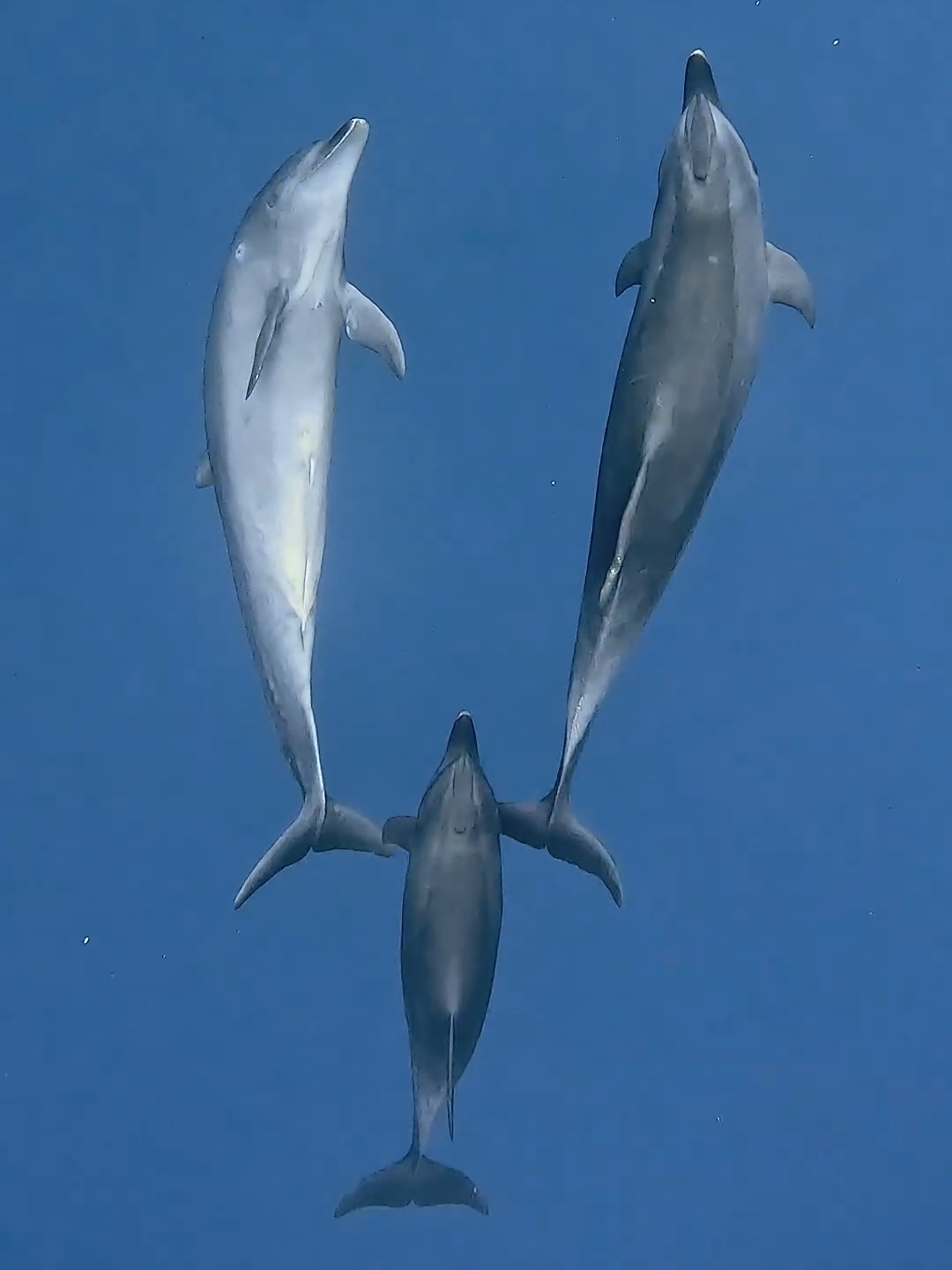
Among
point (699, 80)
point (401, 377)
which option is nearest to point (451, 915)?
point (401, 377)

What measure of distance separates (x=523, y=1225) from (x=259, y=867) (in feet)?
5.00

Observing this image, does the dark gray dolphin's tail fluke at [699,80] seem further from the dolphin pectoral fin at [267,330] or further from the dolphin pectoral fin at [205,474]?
the dolphin pectoral fin at [205,474]

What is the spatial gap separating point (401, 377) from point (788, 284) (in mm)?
1048

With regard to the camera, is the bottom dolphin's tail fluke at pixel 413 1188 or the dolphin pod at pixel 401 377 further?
the bottom dolphin's tail fluke at pixel 413 1188

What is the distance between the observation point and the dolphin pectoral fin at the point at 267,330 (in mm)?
3027

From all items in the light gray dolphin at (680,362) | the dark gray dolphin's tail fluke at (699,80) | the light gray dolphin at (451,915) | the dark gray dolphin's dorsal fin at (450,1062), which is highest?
the dark gray dolphin's tail fluke at (699,80)

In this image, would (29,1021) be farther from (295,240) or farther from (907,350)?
(907,350)

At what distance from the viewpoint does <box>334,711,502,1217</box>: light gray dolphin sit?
317cm

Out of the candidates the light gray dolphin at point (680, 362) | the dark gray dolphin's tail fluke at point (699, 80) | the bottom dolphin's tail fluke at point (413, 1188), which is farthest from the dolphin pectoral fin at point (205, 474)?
the bottom dolphin's tail fluke at point (413, 1188)

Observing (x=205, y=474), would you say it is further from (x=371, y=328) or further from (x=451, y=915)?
(x=451, y=915)

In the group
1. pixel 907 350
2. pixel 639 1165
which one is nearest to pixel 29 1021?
pixel 639 1165

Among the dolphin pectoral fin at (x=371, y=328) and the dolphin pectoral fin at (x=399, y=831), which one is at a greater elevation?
the dolphin pectoral fin at (x=371, y=328)

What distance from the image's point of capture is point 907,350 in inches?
139

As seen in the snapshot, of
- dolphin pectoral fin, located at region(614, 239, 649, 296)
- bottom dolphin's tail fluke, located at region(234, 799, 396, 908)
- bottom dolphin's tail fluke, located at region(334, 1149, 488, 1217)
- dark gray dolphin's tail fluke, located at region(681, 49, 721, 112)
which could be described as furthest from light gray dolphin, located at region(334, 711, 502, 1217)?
dark gray dolphin's tail fluke, located at region(681, 49, 721, 112)
